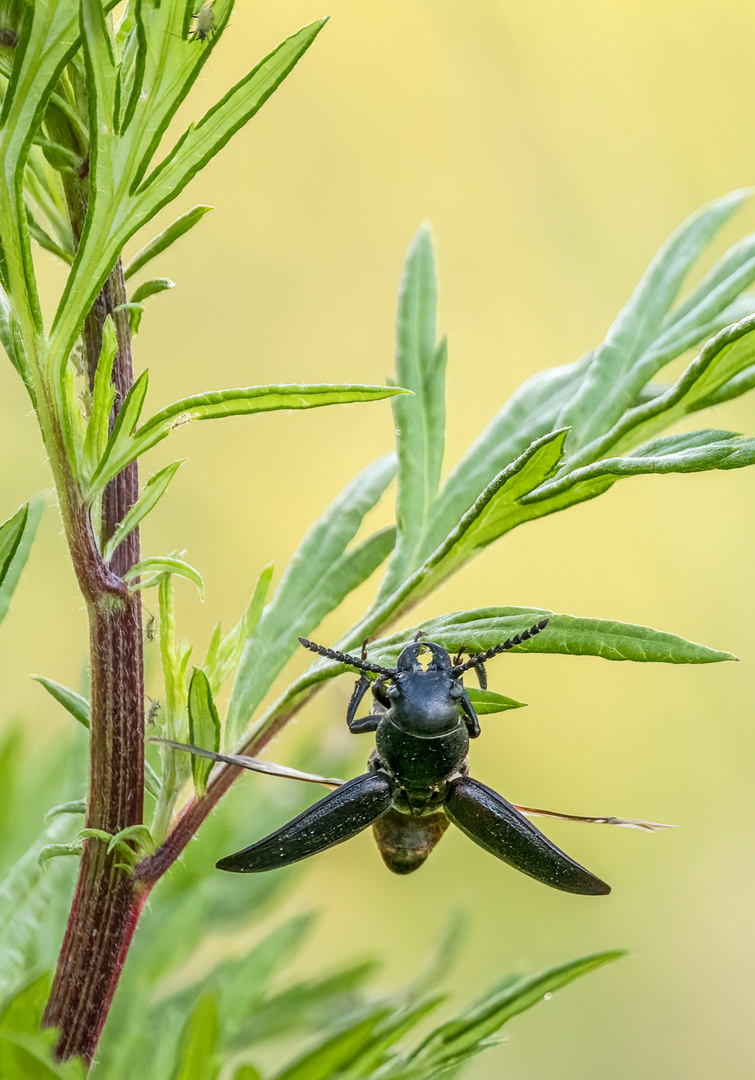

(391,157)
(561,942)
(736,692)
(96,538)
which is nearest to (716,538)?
(736,692)

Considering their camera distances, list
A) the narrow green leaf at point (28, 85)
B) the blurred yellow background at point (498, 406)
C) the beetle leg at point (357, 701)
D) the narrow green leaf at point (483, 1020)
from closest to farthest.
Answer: the narrow green leaf at point (28, 85), the narrow green leaf at point (483, 1020), the beetle leg at point (357, 701), the blurred yellow background at point (498, 406)

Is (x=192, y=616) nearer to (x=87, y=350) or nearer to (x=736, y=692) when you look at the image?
(x=736, y=692)

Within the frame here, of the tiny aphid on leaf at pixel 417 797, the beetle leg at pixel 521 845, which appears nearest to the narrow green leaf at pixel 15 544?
the tiny aphid on leaf at pixel 417 797

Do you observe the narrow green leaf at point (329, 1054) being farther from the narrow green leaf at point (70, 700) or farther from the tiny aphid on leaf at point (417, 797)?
the narrow green leaf at point (70, 700)

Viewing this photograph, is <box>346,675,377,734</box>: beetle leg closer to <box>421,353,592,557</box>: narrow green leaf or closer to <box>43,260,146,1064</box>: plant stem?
<box>421,353,592,557</box>: narrow green leaf

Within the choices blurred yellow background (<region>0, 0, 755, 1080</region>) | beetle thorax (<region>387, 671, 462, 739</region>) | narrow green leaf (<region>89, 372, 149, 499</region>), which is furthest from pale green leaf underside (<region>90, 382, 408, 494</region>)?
blurred yellow background (<region>0, 0, 755, 1080</region>)

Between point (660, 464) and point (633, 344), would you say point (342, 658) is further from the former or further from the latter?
point (633, 344)
